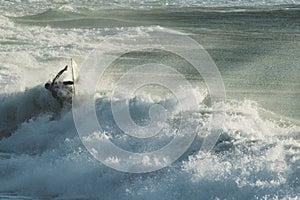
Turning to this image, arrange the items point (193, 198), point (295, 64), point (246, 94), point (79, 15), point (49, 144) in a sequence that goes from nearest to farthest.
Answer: point (193, 198) < point (49, 144) < point (246, 94) < point (295, 64) < point (79, 15)

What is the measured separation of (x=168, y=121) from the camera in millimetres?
15289

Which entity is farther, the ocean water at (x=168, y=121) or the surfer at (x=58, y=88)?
the surfer at (x=58, y=88)

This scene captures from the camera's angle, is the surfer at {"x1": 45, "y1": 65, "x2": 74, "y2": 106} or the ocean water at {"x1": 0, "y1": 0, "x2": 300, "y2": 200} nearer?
the ocean water at {"x1": 0, "y1": 0, "x2": 300, "y2": 200}

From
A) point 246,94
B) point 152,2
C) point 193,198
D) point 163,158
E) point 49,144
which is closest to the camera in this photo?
point 193,198

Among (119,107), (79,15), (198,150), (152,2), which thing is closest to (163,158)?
(198,150)

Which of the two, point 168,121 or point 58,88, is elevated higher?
point 168,121

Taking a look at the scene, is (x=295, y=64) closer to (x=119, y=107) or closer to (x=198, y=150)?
(x=119, y=107)

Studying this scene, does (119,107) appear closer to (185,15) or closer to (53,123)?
(53,123)

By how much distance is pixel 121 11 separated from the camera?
3697 centimetres

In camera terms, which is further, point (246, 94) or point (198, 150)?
point (246, 94)

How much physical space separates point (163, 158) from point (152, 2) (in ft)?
90.7

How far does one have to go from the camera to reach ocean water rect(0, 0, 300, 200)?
12781 mm

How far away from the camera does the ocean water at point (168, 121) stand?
12781 mm

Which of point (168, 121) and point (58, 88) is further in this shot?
point (58, 88)
